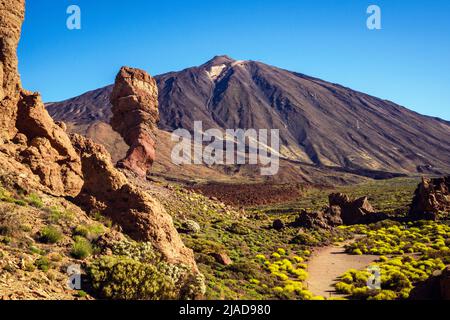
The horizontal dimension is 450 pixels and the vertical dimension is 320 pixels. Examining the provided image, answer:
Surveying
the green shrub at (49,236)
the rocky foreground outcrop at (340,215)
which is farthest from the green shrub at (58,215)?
the rocky foreground outcrop at (340,215)

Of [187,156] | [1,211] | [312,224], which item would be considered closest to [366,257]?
[312,224]

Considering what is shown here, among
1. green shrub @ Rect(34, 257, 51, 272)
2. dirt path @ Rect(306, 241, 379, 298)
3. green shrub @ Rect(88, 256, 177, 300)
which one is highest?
A: green shrub @ Rect(34, 257, 51, 272)

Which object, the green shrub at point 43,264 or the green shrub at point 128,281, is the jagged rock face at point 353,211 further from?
the green shrub at point 43,264

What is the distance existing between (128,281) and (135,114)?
32145 millimetres

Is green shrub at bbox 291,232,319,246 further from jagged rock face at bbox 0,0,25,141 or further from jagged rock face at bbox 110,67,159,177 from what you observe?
jagged rock face at bbox 0,0,25,141

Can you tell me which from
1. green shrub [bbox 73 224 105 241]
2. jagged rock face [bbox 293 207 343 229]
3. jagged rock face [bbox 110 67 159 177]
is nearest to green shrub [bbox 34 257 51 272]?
green shrub [bbox 73 224 105 241]

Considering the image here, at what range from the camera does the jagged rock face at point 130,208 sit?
1422 centimetres

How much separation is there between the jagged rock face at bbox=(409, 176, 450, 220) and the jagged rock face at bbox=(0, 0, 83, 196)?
39234mm

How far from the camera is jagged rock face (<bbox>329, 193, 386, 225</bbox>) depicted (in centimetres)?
4716

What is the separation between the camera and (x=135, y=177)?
1501 inches

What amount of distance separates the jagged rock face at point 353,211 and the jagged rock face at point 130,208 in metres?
34.9

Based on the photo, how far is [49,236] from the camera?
38.3 feet

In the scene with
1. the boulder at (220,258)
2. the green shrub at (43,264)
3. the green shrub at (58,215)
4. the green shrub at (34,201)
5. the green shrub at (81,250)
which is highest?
the green shrub at (34,201)

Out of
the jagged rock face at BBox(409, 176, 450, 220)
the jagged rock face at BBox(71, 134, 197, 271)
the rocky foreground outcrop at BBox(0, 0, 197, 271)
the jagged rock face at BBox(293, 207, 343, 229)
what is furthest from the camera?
the jagged rock face at BBox(409, 176, 450, 220)
